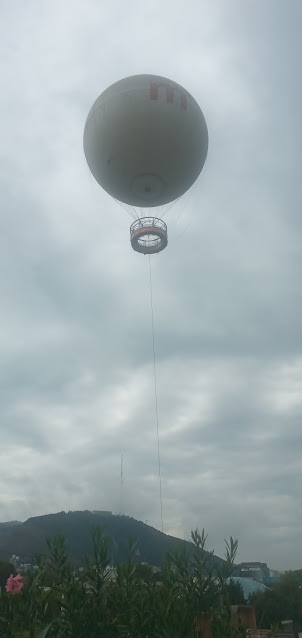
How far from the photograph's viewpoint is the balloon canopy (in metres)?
18.7

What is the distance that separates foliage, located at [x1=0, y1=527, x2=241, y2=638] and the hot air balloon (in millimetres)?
13676

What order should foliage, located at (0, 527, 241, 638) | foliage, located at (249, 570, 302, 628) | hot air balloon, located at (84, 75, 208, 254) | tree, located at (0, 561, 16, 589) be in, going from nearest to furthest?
1. foliage, located at (0, 527, 241, 638)
2. hot air balloon, located at (84, 75, 208, 254)
3. tree, located at (0, 561, 16, 589)
4. foliage, located at (249, 570, 302, 628)

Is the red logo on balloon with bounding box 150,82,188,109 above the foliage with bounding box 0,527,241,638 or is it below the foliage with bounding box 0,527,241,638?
above

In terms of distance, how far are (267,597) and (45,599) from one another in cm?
7325

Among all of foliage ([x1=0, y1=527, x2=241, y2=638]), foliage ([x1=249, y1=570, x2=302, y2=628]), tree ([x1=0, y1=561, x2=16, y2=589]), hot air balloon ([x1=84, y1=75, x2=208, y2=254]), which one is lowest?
foliage ([x1=249, y1=570, x2=302, y2=628])

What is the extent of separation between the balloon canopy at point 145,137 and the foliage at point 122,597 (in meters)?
13.7

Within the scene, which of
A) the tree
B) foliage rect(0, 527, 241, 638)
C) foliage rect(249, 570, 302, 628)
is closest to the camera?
foliage rect(0, 527, 241, 638)

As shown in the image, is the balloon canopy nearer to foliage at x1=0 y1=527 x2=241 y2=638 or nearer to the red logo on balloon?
the red logo on balloon

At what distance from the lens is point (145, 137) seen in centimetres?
1855

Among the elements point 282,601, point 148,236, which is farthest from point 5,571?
point 148,236

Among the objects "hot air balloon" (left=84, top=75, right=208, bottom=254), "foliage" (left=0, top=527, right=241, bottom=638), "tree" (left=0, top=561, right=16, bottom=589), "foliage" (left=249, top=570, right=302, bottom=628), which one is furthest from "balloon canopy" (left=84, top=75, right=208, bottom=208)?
"foliage" (left=249, top=570, right=302, bottom=628)

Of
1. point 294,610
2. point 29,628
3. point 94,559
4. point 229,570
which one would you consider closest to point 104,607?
point 94,559

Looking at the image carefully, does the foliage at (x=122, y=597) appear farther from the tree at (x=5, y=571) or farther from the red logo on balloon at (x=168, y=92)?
the tree at (x=5, y=571)

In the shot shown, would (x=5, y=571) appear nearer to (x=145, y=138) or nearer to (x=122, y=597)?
(x=145, y=138)
